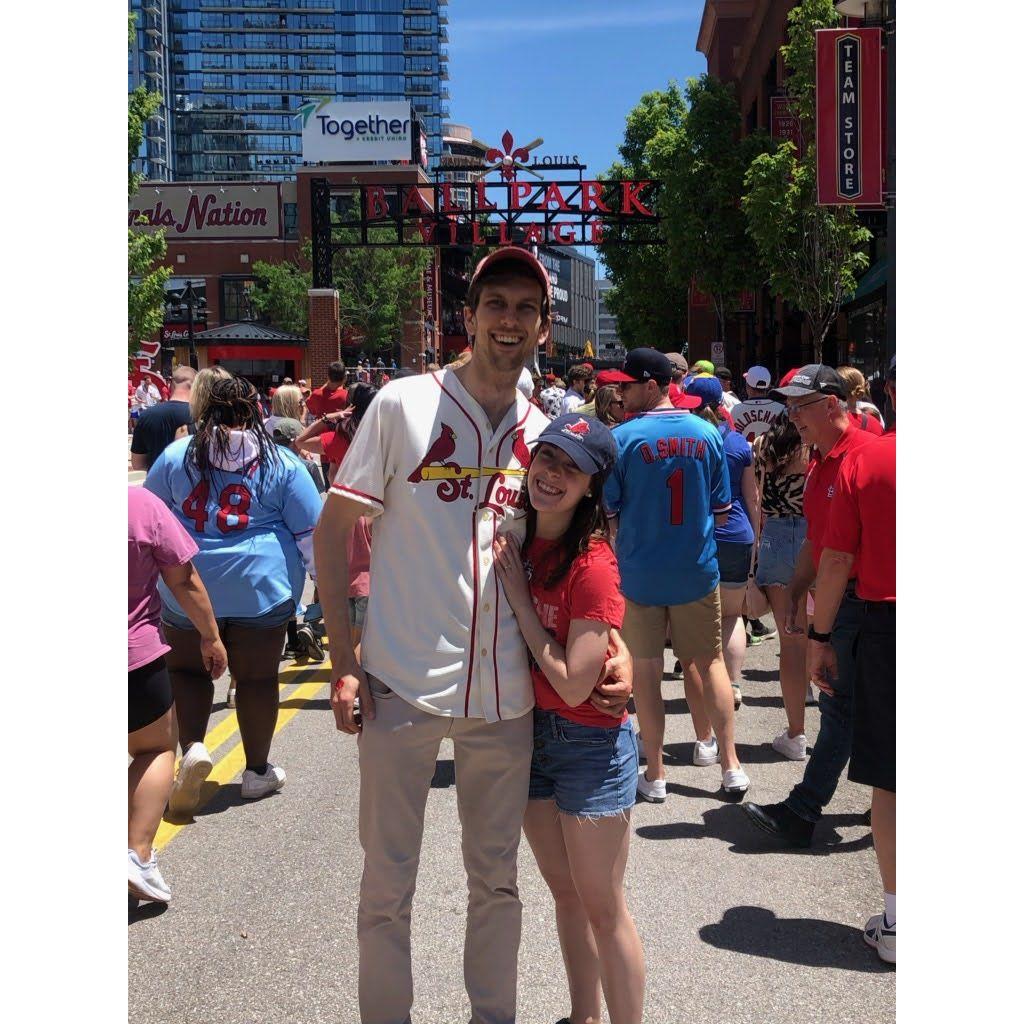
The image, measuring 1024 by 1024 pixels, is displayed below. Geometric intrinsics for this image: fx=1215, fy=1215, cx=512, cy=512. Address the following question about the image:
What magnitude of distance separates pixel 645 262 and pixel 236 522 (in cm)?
4348

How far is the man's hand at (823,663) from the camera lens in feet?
15.5

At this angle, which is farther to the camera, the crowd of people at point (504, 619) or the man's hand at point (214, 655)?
the man's hand at point (214, 655)

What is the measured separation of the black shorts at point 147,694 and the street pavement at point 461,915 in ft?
2.50

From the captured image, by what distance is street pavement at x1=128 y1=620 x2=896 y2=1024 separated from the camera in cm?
390

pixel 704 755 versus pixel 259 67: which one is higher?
pixel 259 67

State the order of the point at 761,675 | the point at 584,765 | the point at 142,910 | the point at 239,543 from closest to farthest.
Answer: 1. the point at 584,765
2. the point at 142,910
3. the point at 239,543
4. the point at 761,675

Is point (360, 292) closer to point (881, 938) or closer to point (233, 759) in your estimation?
point (233, 759)

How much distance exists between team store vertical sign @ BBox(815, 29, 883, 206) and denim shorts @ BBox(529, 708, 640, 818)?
16.7 m

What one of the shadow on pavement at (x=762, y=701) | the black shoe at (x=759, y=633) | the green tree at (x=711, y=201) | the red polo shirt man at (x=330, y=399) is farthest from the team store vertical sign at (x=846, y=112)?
the green tree at (x=711, y=201)

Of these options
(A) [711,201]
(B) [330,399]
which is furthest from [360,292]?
(B) [330,399]

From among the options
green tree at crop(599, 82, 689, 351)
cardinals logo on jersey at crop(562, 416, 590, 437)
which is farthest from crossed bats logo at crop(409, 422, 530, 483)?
green tree at crop(599, 82, 689, 351)

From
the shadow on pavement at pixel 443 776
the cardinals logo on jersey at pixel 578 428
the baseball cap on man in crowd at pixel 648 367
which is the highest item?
the baseball cap on man in crowd at pixel 648 367

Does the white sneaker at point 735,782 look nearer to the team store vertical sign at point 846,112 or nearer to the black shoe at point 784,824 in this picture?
the black shoe at point 784,824

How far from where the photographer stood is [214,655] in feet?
16.7
